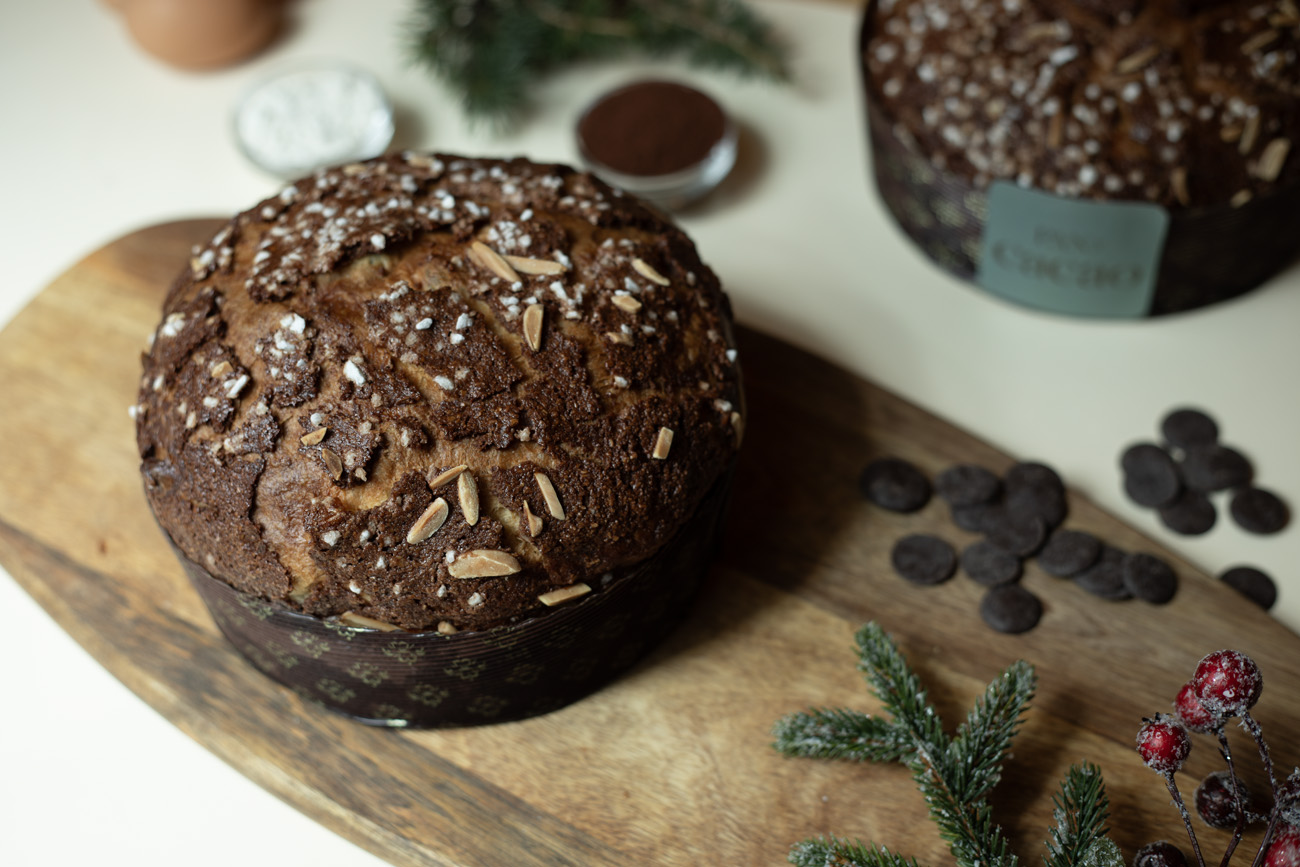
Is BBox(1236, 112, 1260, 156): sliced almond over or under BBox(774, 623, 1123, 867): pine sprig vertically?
over

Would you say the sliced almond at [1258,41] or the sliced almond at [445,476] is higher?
the sliced almond at [1258,41]

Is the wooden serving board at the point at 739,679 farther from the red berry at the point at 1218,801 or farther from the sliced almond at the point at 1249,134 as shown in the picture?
the sliced almond at the point at 1249,134

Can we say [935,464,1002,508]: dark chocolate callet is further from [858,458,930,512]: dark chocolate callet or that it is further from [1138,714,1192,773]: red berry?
[1138,714,1192,773]: red berry

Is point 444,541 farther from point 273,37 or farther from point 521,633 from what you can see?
point 273,37

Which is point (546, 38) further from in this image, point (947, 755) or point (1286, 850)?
point (1286, 850)

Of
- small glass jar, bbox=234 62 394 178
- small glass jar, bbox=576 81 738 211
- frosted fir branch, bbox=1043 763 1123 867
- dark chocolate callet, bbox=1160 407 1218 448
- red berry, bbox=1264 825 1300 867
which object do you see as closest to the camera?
red berry, bbox=1264 825 1300 867

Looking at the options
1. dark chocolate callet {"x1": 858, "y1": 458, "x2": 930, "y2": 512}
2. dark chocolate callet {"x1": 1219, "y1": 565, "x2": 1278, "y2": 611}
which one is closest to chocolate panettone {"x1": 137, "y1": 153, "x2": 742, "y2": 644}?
dark chocolate callet {"x1": 858, "y1": 458, "x2": 930, "y2": 512}

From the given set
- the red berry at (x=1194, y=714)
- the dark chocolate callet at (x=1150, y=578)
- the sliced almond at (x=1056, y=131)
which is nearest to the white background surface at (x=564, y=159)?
the dark chocolate callet at (x=1150, y=578)

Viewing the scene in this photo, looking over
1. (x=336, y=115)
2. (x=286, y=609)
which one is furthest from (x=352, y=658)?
(x=336, y=115)

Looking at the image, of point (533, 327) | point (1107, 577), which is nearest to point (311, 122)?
point (533, 327)
